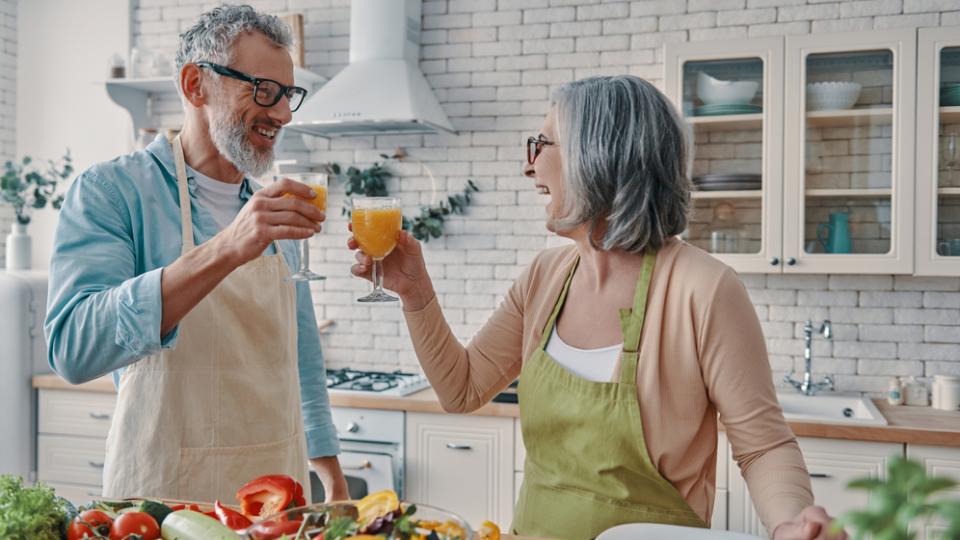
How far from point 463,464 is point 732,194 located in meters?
1.49

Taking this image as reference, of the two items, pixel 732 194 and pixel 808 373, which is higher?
pixel 732 194

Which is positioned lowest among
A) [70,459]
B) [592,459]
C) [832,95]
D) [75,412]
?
[70,459]

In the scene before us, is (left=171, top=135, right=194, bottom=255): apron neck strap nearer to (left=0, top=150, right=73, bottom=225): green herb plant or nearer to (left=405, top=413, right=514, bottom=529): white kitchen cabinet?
(left=405, top=413, right=514, bottom=529): white kitchen cabinet

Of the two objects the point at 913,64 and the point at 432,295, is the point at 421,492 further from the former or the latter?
the point at 913,64

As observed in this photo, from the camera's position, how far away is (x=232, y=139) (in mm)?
1767

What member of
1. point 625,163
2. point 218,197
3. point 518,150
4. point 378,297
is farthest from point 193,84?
point 518,150

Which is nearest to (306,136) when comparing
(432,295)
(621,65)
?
(621,65)

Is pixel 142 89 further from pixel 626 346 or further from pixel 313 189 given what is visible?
Answer: pixel 626 346

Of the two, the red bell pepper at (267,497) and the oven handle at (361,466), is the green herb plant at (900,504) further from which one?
the oven handle at (361,466)

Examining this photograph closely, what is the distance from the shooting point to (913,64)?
3.02 m

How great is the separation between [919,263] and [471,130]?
196 cm

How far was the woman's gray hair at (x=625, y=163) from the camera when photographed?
1.60 meters

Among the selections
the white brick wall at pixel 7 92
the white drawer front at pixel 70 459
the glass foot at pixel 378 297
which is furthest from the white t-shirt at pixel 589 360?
the white brick wall at pixel 7 92

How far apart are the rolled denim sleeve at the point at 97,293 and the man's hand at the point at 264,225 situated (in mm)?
160
